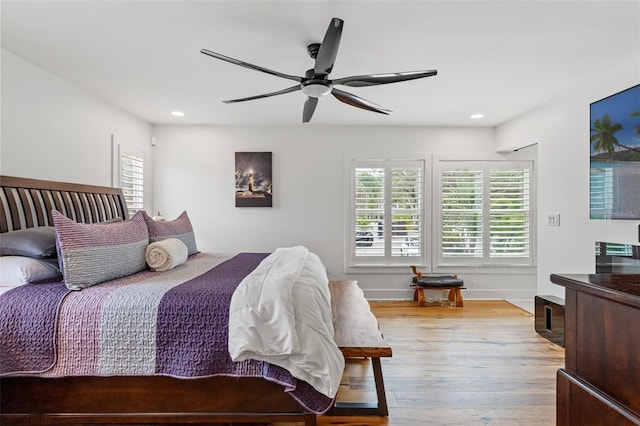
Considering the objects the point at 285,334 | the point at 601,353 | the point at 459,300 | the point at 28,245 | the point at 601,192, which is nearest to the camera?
the point at 601,353

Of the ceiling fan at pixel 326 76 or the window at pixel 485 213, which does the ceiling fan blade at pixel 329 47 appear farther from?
the window at pixel 485 213

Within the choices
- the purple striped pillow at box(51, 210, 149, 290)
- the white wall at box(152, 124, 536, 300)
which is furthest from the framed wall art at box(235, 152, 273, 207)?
the purple striped pillow at box(51, 210, 149, 290)

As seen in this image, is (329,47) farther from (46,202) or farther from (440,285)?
(440,285)

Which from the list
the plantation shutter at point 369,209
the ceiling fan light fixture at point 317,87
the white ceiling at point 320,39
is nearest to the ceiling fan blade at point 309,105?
Result: the ceiling fan light fixture at point 317,87

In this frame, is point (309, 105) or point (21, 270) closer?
point (21, 270)

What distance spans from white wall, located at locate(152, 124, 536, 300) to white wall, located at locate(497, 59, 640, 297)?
1.13m

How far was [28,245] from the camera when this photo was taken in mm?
2059

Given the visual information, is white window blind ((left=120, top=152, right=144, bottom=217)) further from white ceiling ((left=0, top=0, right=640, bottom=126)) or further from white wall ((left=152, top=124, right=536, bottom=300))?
white ceiling ((left=0, top=0, right=640, bottom=126))

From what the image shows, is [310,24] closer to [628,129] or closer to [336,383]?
[336,383]

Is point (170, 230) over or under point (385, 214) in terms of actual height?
under

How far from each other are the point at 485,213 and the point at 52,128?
4.97 metres

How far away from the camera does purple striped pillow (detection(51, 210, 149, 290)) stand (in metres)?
1.90

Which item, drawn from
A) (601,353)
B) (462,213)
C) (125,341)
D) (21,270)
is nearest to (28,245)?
(21,270)

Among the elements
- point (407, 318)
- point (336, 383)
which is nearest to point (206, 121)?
point (407, 318)
